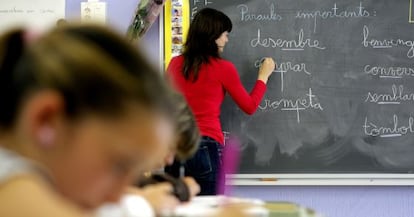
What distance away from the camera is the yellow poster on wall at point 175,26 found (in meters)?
2.91

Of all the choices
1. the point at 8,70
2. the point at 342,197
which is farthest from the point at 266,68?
the point at 8,70

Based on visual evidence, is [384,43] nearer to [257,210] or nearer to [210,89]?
[210,89]

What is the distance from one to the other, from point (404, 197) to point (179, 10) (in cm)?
154

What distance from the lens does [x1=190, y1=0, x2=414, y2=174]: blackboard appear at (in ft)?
9.31

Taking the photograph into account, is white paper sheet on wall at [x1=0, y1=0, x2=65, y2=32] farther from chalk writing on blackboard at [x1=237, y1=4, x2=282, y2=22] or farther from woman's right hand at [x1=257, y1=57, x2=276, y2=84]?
woman's right hand at [x1=257, y1=57, x2=276, y2=84]

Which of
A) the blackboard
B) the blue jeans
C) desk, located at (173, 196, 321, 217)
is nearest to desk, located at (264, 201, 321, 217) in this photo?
desk, located at (173, 196, 321, 217)

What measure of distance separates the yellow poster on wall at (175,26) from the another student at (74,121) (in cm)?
235

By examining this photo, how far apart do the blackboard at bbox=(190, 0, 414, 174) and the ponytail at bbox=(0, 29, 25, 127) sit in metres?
2.32

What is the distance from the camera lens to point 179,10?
115 inches

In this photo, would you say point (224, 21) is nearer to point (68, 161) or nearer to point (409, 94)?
point (409, 94)

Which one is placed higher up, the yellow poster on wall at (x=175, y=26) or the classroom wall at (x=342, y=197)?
the yellow poster on wall at (x=175, y=26)

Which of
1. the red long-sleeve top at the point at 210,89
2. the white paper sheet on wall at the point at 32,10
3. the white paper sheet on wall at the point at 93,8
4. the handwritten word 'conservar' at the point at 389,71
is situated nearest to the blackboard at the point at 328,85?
the handwritten word 'conservar' at the point at 389,71

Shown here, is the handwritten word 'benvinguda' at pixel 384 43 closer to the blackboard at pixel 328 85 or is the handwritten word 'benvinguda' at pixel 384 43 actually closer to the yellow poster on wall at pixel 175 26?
the blackboard at pixel 328 85

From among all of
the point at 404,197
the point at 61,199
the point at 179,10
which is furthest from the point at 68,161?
the point at 404,197
